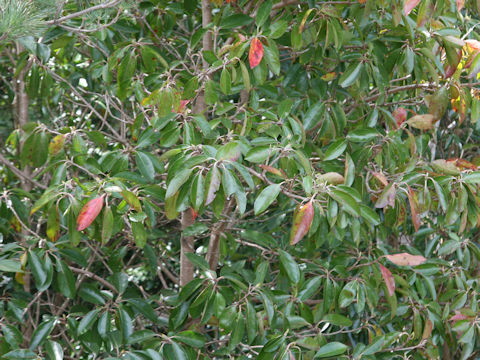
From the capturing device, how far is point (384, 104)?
7.77 feet

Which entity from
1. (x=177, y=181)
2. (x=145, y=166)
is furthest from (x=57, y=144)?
(x=177, y=181)

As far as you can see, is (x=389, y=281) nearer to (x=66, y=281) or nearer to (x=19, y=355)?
(x=66, y=281)

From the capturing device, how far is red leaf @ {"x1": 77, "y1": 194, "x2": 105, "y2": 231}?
5.36 ft

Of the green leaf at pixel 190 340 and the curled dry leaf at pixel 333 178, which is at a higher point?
the curled dry leaf at pixel 333 178

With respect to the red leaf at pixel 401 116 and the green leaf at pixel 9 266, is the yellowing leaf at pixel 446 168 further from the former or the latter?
the green leaf at pixel 9 266

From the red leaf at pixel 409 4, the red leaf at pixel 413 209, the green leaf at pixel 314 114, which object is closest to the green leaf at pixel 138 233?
the green leaf at pixel 314 114

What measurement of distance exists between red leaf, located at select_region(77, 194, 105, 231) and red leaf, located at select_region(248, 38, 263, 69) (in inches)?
22.4

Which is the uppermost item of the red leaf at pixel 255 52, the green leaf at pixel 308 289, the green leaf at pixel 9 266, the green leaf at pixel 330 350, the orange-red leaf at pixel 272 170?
the red leaf at pixel 255 52

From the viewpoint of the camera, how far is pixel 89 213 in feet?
5.39

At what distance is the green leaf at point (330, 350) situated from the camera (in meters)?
1.87

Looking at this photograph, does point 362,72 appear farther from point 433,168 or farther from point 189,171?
point 189,171

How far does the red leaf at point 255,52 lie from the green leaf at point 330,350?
32.7 inches

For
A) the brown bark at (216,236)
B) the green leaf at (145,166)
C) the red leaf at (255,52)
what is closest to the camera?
the red leaf at (255,52)

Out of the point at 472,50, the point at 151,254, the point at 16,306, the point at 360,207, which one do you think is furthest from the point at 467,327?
the point at 16,306
